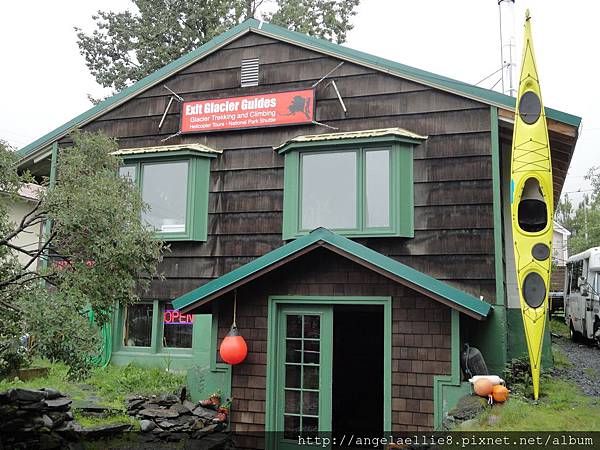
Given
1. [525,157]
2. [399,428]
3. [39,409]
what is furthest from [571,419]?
[39,409]

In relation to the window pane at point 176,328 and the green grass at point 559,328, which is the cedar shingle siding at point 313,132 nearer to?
the window pane at point 176,328

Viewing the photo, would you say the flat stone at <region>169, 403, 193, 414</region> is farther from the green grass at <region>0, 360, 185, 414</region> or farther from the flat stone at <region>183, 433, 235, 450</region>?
the green grass at <region>0, 360, 185, 414</region>

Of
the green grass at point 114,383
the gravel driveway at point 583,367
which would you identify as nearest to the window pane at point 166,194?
the green grass at point 114,383

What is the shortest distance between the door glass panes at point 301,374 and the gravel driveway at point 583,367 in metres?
3.61

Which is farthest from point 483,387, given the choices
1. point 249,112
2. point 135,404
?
point 249,112

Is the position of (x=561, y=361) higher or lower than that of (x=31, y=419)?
higher

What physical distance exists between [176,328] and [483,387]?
5.70 m

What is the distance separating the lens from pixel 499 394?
6629 millimetres

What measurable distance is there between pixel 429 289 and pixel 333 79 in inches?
179

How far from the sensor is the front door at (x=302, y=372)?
736 centimetres

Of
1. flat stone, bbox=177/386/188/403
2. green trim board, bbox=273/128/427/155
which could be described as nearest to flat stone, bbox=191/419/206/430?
flat stone, bbox=177/386/188/403

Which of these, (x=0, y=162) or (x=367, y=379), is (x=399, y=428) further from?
(x=0, y=162)

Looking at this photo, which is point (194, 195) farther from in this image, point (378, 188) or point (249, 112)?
point (378, 188)

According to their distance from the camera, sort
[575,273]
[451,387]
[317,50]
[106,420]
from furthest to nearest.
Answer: [575,273] < [317,50] < [106,420] < [451,387]
